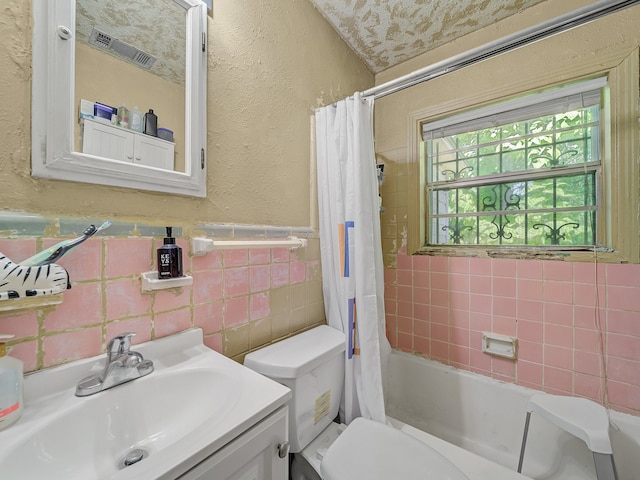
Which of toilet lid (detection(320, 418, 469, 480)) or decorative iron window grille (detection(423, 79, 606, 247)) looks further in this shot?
decorative iron window grille (detection(423, 79, 606, 247))

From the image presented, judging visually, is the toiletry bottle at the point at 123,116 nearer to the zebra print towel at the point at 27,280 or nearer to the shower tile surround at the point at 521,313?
the zebra print towel at the point at 27,280

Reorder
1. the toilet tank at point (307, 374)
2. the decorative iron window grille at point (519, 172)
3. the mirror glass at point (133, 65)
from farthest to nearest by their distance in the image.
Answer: the decorative iron window grille at point (519, 172), the toilet tank at point (307, 374), the mirror glass at point (133, 65)

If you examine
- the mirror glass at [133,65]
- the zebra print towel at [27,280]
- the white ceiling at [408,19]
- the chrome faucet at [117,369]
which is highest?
the white ceiling at [408,19]

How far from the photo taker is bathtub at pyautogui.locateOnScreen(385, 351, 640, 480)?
1115mm

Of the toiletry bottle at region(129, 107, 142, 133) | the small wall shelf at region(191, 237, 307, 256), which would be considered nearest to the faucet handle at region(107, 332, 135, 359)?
the small wall shelf at region(191, 237, 307, 256)

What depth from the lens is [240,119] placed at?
103 centimetres

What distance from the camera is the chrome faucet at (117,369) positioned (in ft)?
2.08

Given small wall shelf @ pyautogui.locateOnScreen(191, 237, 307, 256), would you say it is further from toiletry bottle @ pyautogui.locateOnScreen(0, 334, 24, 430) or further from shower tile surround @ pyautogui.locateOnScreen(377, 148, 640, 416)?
shower tile surround @ pyautogui.locateOnScreen(377, 148, 640, 416)

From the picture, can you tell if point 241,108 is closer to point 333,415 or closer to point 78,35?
point 78,35

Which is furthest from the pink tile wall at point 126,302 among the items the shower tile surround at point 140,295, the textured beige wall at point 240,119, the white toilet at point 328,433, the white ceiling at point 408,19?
→ the white ceiling at point 408,19

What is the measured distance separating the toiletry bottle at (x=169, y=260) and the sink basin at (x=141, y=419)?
0.21 metres

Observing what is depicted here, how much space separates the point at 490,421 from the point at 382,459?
2.93 ft

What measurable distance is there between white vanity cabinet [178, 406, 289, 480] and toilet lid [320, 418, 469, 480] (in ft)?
0.81

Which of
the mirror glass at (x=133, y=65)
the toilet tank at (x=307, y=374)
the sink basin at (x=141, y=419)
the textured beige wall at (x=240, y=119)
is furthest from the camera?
the toilet tank at (x=307, y=374)
